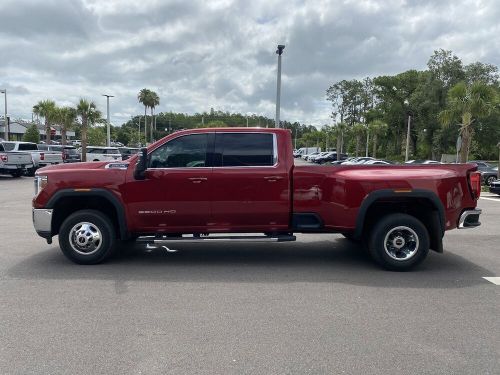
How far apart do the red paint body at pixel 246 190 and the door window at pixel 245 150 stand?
12cm

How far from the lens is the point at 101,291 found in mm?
5480

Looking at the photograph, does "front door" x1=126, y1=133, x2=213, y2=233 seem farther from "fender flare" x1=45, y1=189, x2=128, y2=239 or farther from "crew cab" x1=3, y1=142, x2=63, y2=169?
"crew cab" x1=3, y1=142, x2=63, y2=169

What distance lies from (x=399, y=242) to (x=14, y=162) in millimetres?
22743

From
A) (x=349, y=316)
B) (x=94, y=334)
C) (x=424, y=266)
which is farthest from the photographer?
(x=424, y=266)

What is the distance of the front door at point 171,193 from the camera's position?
6457 mm

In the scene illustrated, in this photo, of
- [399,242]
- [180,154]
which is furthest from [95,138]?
[399,242]

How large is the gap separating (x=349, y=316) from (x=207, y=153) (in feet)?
10.3

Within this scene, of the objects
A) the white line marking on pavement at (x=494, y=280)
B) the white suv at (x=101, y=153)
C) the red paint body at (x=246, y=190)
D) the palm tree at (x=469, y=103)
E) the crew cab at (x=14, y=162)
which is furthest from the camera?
the white suv at (x=101, y=153)

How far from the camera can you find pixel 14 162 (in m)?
23.8

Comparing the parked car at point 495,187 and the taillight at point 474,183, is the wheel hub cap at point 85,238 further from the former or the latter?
the parked car at point 495,187

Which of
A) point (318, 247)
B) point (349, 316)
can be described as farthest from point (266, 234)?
point (349, 316)

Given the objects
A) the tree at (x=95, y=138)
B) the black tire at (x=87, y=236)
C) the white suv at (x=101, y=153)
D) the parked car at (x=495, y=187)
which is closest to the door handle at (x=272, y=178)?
the black tire at (x=87, y=236)

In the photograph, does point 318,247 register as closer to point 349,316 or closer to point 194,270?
point 194,270

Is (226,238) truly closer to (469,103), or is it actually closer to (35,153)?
(469,103)
